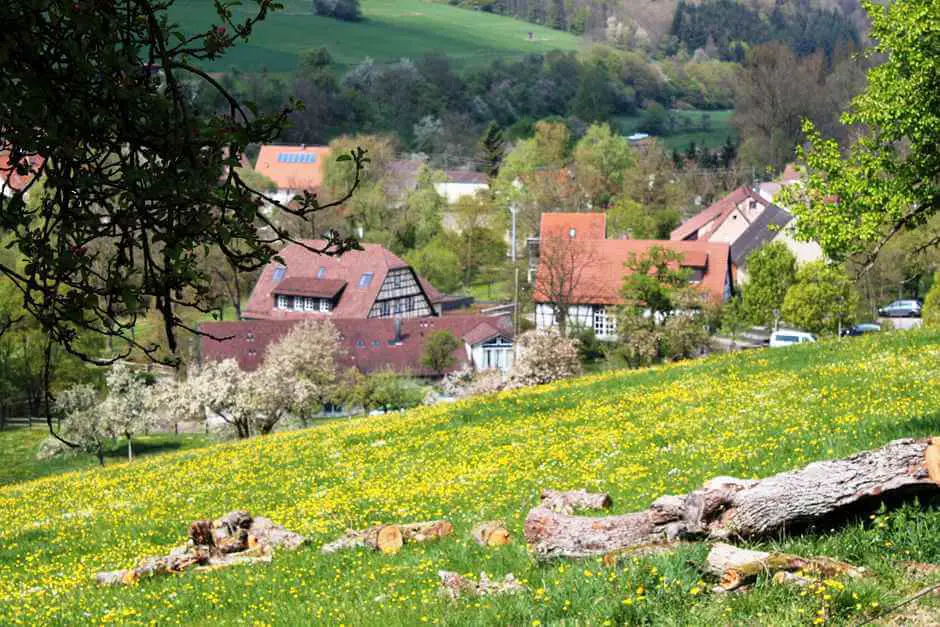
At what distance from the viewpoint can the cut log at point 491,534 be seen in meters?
13.1

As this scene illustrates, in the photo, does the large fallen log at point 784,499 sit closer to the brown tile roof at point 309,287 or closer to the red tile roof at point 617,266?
the red tile roof at point 617,266

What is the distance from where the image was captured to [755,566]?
9.29 meters

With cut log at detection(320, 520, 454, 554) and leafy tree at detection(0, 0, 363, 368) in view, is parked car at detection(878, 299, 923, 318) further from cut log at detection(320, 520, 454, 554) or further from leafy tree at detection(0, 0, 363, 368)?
leafy tree at detection(0, 0, 363, 368)

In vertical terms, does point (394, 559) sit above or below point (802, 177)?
below

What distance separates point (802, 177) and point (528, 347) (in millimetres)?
45118

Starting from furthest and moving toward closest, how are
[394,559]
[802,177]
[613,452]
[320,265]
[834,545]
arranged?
[320,265], [802,177], [613,452], [394,559], [834,545]

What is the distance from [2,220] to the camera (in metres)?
6.60

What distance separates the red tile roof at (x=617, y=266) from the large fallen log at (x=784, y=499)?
8768 centimetres

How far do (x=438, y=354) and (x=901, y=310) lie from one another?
39244mm

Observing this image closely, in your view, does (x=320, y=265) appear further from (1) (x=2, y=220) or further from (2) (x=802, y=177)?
(1) (x=2, y=220)

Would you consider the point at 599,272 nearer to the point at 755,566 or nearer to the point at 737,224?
the point at 737,224

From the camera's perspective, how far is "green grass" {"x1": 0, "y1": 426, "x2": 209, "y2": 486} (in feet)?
223

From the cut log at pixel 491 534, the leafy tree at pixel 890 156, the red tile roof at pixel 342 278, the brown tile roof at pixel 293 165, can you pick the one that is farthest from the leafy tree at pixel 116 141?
the brown tile roof at pixel 293 165

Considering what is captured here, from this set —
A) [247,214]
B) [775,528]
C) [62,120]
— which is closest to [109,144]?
[62,120]
